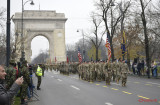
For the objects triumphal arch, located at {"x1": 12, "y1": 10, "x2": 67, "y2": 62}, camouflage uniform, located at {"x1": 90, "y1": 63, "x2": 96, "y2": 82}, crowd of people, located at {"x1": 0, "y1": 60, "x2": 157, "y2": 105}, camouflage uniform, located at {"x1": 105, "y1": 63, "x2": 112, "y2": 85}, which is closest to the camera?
crowd of people, located at {"x1": 0, "y1": 60, "x2": 157, "y2": 105}

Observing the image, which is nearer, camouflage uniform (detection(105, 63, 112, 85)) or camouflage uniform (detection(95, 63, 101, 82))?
camouflage uniform (detection(105, 63, 112, 85))

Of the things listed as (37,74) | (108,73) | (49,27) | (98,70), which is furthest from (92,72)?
(49,27)

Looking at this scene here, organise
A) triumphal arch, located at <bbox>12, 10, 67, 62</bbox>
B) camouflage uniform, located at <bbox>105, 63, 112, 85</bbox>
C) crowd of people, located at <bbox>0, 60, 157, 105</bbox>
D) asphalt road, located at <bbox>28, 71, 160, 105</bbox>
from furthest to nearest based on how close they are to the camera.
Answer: triumphal arch, located at <bbox>12, 10, 67, 62</bbox> → camouflage uniform, located at <bbox>105, 63, 112, 85</bbox> → asphalt road, located at <bbox>28, 71, 160, 105</bbox> → crowd of people, located at <bbox>0, 60, 157, 105</bbox>

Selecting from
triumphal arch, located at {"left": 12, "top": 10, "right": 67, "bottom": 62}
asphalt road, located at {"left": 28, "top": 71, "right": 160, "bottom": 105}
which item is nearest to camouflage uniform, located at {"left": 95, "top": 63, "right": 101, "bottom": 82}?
asphalt road, located at {"left": 28, "top": 71, "right": 160, "bottom": 105}

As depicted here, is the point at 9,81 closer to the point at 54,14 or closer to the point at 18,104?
the point at 18,104

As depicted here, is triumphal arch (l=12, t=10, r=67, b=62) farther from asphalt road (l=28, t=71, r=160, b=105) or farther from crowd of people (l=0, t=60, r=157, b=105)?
asphalt road (l=28, t=71, r=160, b=105)

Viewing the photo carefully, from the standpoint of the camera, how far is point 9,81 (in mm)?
9883

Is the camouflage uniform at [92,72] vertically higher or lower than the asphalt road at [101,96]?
higher

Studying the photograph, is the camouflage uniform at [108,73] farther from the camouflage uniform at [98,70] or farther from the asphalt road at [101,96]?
the asphalt road at [101,96]

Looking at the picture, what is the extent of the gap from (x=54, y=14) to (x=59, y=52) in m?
10.6

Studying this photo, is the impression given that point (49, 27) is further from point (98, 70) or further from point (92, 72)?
point (98, 70)

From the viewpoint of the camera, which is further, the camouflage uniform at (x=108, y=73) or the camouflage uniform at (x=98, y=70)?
the camouflage uniform at (x=98, y=70)

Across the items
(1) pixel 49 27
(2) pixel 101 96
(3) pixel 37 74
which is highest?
(1) pixel 49 27

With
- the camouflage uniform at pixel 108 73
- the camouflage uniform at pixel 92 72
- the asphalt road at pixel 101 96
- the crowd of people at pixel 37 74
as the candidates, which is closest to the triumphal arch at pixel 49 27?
the crowd of people at pixel 37 74
